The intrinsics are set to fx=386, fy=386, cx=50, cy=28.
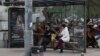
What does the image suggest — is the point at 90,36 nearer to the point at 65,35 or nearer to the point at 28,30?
the point at 65,35

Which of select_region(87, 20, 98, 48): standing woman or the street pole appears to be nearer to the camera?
the street pole

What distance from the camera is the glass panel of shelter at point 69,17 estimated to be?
17.6m

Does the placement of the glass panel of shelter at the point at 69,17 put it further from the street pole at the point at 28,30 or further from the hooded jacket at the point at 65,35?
the street pole at the point at 28,30

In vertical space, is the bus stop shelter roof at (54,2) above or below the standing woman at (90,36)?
above

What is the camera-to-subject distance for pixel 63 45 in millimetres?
17266

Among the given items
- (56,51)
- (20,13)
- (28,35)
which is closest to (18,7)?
(20,13)

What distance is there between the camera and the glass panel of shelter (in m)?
17.6

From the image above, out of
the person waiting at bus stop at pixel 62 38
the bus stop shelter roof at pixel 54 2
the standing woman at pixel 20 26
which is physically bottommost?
the person waiting at bus stop at pixel 62 38

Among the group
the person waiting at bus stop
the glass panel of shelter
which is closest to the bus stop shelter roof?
the glass panel of shelter

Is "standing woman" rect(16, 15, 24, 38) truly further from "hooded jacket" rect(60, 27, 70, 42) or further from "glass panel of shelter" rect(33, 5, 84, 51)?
"hooded jacket" rect(60, 27, 70, 42)

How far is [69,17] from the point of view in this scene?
1836 cm

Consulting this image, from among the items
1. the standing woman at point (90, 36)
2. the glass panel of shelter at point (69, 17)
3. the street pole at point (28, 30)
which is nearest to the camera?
the street pole at point (28, 30)

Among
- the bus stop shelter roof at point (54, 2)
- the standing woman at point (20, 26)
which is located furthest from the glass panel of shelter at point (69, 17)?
the standing woman at point (20, 26)

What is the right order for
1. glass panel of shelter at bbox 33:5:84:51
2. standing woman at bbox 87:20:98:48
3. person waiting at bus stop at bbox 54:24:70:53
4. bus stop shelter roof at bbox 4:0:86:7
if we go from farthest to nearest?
1. standing woman at bbox 87:20:98:48
2. glass panel of shelter at bbox 33:5:84:51
3. bus stop shelter roof at bbox 4:0:86:7
4. person waiting at bus stop at bbox 54:24:70:53
